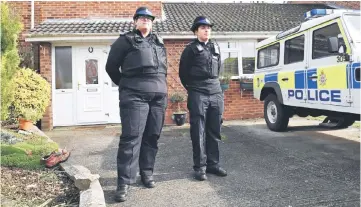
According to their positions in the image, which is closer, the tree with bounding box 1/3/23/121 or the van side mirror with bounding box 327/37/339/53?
the tree with bounding box 1/3/23/121

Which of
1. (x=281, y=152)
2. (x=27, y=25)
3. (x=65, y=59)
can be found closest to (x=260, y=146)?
(x=281, y=152)

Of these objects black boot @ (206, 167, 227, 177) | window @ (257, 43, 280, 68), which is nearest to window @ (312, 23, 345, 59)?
window @ (257, 43, 280, 68)

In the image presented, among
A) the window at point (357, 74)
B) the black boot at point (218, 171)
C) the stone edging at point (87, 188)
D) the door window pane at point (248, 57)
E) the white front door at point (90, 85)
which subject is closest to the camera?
the stone edging at point (87, 188)

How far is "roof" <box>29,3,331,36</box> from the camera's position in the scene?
882 cm

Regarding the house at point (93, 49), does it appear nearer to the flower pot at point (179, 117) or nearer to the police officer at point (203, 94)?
the flower pot at point (179, 117)

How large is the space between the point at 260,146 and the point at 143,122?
9.60 ft

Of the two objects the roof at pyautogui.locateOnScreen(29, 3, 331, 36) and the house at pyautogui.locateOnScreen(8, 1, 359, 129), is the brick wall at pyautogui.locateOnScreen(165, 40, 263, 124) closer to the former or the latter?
the house at pyautogui.locateOnScreen(8, 1, 359, 129)

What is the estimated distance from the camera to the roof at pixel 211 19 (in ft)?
28.9

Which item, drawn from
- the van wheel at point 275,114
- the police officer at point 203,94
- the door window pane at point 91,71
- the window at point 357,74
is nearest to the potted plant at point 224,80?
the van wheel at point 275,114

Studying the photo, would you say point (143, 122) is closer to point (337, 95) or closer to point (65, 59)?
point (337, 95)

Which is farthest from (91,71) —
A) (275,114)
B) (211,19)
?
(275,114)

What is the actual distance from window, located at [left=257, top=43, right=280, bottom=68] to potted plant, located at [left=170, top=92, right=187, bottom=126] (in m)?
2.26

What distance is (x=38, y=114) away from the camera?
24.3ft

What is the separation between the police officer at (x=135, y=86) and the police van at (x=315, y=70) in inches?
107
